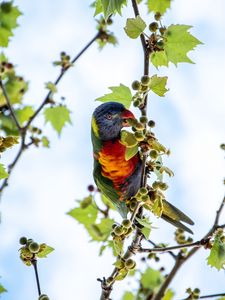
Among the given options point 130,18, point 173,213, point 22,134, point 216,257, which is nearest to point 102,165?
point 173,213

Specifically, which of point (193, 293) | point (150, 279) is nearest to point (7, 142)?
point (193, 293)

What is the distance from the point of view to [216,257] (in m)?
2.26

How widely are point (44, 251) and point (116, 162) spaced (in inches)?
46.7

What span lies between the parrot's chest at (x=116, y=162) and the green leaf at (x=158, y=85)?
112 cm

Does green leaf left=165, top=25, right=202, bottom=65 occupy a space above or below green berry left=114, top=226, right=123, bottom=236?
above

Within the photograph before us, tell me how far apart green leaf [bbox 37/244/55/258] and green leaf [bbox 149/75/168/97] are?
85 cm

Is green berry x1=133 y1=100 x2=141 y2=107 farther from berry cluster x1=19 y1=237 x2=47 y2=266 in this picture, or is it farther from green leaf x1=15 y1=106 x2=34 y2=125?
Result: green leaf x1=15 y1=106 x2=34 y2=125

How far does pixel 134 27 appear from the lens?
2.03m

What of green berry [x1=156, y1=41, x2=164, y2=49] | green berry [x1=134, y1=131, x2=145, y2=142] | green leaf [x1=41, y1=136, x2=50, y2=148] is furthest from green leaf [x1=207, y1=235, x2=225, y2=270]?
green leaf [x1=41, y1=136, x2=50, y2=148]

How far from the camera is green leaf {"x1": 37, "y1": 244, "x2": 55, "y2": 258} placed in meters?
2.04

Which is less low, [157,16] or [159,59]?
[157,16]

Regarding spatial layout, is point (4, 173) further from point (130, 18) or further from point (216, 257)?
point (216, 257)

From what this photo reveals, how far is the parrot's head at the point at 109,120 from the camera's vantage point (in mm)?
2980

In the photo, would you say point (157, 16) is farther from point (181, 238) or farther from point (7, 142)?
point (181, 238)
